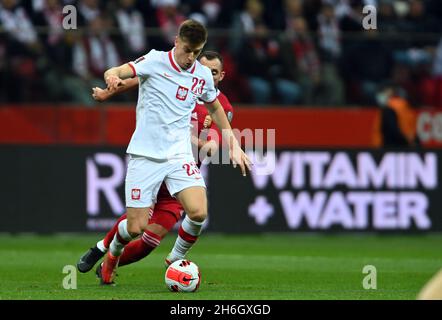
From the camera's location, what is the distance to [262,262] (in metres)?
14.4

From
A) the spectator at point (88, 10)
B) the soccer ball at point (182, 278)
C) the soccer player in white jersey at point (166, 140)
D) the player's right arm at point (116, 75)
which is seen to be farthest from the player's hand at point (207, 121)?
the spectator at point (88, 10)

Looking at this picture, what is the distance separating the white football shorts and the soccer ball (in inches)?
26.7

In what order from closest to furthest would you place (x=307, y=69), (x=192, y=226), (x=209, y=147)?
(x=192, y=226)
(x=209, y=147)
(x=307, y=69)

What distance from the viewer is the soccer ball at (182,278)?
10477mm

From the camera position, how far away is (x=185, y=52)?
1057 cm

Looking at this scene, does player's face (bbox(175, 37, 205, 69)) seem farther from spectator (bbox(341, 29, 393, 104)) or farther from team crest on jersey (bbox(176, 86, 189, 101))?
spectator (bbox(341, 29, 393, 104))

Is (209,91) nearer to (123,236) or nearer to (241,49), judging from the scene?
(123,236)

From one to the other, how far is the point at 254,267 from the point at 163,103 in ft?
11.7

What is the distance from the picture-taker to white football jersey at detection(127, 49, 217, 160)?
1069 cm

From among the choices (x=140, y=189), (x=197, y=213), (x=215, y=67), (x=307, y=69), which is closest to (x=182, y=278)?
(x=197, y=213)
